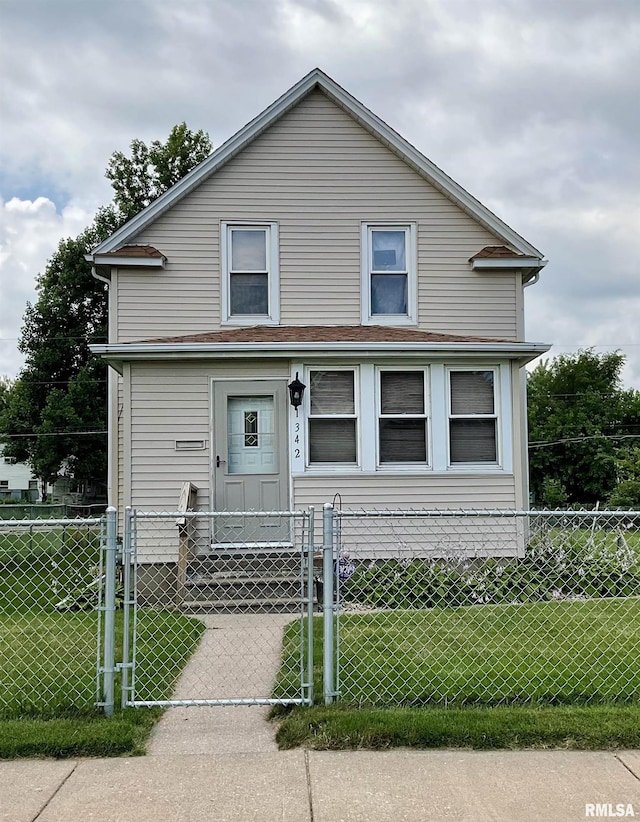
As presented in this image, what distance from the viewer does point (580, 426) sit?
132ft

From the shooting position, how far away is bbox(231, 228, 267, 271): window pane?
11.3 meters

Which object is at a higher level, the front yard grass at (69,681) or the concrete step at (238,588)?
the concrete step at (238,588)

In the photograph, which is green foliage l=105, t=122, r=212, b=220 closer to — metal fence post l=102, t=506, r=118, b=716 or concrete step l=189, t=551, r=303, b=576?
concrete step l=189, t=551, r=303, b=576

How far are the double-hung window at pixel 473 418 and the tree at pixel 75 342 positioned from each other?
1952 cm

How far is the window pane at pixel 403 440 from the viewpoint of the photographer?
10508 mm

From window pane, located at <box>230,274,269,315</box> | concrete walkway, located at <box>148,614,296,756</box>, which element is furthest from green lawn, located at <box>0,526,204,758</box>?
window pane, located at <box>230,274,269,315</box>

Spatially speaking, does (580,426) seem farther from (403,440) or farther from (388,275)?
(403,440)

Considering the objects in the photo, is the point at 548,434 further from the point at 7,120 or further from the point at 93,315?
the point at 7,120

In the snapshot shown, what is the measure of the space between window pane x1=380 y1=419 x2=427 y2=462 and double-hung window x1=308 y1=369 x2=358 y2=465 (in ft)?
1.44

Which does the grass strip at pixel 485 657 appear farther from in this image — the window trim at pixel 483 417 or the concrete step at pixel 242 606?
the window trim at pixel 483 417

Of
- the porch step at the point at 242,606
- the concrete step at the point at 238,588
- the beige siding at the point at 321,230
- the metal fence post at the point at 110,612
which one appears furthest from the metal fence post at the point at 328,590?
the beige siding at the point at 321,230

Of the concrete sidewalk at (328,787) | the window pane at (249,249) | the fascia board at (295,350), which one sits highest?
the window pane at (249,249)

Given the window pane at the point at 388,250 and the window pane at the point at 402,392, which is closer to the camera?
the window pane at the point at 402,392

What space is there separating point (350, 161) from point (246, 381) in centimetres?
408
